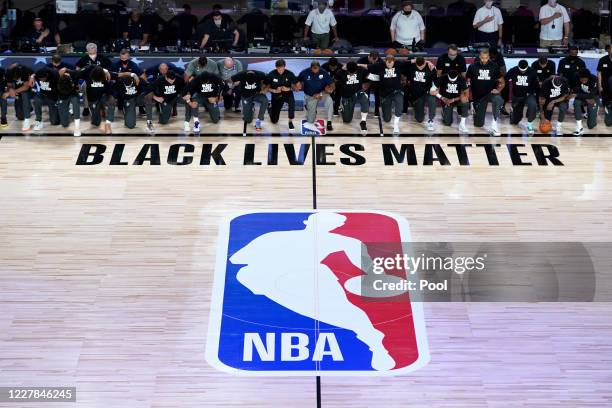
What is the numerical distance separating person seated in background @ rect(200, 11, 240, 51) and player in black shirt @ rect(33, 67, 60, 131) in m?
3.87

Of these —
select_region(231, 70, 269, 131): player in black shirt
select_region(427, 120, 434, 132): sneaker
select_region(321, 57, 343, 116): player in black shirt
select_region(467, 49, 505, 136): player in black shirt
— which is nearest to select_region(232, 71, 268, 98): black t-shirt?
select_region(231, 70, 269, 131): player in black shirt

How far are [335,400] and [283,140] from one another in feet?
33.7

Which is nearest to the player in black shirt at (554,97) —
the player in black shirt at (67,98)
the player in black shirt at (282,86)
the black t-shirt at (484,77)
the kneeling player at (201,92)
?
the black t-shirt at (484,77)

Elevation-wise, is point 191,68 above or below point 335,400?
above

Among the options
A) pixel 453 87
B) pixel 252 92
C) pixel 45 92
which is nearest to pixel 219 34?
pixel 252 92

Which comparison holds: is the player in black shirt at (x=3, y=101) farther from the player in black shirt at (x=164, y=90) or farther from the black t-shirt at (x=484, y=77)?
the black t-shirt at (x=484, y=77)

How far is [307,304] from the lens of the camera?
55.2 ft

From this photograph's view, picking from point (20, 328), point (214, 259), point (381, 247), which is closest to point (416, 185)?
point (381, 247)

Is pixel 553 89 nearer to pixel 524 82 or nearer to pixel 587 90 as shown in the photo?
pixel 524 82

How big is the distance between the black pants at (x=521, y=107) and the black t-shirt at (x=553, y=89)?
0.33 metres

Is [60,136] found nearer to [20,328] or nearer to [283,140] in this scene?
[283,140]

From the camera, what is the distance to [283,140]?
23.9 metres

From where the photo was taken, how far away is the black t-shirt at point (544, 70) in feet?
82.4

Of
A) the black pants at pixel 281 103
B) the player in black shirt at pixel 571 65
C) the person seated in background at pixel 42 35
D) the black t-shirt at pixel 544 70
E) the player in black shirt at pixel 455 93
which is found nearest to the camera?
the player in black shirt at pixel 455 93
